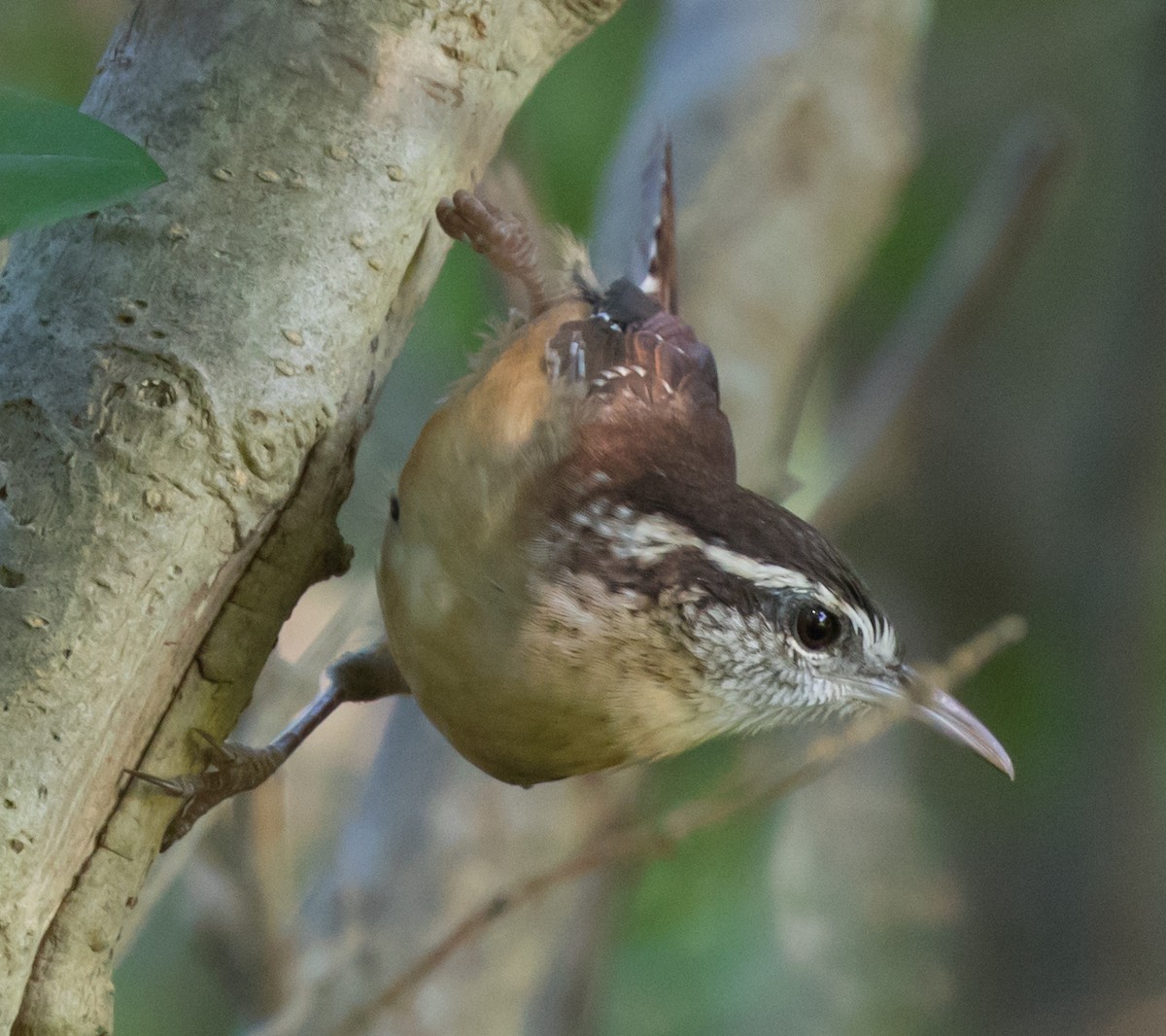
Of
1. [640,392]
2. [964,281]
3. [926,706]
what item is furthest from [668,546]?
[964,281]

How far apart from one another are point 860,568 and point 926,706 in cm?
230

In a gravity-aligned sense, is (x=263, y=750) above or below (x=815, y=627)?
below

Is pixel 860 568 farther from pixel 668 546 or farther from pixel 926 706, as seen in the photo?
pixel 668 546

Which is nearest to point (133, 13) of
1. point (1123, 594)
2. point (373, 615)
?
point (373, 615)

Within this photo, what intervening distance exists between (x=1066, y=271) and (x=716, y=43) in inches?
66.8

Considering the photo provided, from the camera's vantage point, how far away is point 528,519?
1.73 metres

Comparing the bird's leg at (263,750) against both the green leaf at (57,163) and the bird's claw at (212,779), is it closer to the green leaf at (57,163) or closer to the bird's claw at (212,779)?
the bird's claw at (212,779)

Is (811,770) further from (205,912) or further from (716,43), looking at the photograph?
(716,43)

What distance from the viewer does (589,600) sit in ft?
5.70

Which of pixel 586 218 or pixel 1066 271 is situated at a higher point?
pixel 1066 271

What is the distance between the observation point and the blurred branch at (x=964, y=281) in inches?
123

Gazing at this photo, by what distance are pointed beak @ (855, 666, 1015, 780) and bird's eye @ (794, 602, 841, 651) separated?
109mm

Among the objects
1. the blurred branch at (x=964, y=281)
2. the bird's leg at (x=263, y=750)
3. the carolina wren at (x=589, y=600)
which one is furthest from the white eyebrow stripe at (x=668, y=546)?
the blurred branch at (x=964, y=281)

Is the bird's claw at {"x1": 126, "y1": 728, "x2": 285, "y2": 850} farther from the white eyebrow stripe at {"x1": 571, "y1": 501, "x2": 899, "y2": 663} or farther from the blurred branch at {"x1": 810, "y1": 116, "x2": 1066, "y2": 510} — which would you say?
the blurred branch at {"x1": 810, "y1": 116, "x2": 1066, "y2": 510}
